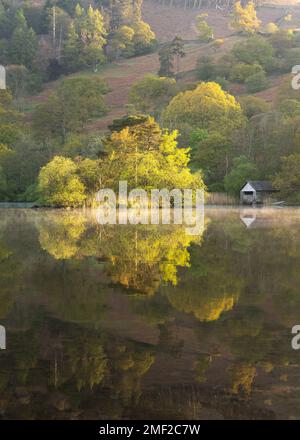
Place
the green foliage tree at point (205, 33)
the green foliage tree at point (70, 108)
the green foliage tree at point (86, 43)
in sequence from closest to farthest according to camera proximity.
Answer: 1. the green foliage tree at point (70, 108)
2. the green foliage tree at point (86, 43)
3. the green foliage tree at point (205, 33)

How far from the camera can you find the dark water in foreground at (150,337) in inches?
198

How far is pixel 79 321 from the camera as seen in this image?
8023 millimetres

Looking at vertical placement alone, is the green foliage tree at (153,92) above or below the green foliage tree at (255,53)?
below

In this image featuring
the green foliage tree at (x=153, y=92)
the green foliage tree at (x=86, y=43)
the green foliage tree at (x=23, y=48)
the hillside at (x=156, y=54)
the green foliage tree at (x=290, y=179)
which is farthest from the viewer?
the green foliage tree at (x=23, y=48)

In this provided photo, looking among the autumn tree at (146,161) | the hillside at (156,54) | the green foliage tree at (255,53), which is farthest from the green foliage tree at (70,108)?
the autumn tree at (146,161)

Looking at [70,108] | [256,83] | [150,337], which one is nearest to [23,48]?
[70,108]

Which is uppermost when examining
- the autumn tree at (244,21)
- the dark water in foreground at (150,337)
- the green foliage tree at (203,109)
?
the autumn tree at (244,21)

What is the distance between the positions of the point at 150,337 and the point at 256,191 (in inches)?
1988

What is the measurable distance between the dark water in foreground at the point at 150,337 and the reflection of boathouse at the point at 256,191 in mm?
42582

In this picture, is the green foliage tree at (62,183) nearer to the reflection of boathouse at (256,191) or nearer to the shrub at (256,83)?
the reflection of boathouse at (256,191)

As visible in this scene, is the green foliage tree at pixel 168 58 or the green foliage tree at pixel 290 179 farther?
the green foliage tree at pixel 168 58

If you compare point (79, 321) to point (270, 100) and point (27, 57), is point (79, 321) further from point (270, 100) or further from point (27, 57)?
point (27, 57)

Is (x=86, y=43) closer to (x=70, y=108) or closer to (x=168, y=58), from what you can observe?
(x=168, y=58)
